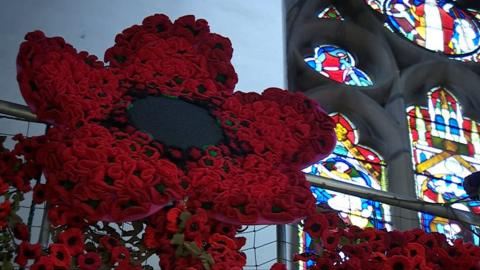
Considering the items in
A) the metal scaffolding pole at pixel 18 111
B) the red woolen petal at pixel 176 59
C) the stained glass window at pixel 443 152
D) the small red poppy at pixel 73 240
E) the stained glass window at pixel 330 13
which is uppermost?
the stained glass window at pixel 330 13

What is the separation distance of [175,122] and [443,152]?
2388mm

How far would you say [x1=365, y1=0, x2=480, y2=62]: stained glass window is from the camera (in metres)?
4.90

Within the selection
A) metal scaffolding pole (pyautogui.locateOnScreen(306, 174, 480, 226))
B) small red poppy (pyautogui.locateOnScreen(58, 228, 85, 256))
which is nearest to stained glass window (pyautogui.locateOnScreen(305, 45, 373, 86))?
metal scaffolding pole (pyautogui.locateOnScreen(306, 174, 480, 226))

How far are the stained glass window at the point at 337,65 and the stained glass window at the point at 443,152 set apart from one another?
307 millimetres

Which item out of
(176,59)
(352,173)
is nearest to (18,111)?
(176,59)

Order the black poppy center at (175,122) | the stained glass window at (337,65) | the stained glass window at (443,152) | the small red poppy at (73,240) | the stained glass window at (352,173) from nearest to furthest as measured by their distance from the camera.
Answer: the small red poppy at (73,240) → the black poppy center at (175,122) → the stained glass window at (352,173) → the stained glass window at (443,152) → the stained glass window at (337,65)

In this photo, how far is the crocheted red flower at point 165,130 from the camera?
84.8 inches

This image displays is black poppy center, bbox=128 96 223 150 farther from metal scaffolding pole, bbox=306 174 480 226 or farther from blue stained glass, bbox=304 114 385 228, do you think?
blue stained glass, bbox=304 114 385 228

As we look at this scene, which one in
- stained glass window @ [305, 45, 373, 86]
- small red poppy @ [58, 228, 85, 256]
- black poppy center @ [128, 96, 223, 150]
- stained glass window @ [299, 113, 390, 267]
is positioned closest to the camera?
small red poppy @ [58, 228, 85, 256]

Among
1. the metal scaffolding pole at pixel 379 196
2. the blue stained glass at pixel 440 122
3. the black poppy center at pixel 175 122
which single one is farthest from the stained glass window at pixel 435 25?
the black poppy center at pixel 175 122

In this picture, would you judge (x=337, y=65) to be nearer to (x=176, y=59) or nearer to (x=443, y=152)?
(x=443, y=152)

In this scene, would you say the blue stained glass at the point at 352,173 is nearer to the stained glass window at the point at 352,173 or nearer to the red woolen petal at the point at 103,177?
the stained glass window at the point at 352,173

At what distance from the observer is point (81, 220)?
2152mm

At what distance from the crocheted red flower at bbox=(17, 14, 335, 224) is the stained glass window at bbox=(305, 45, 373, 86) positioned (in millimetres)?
1893
